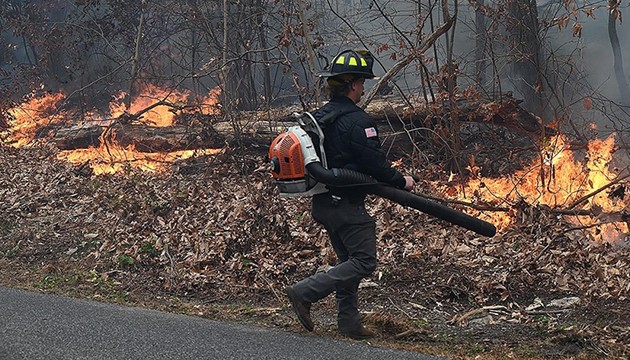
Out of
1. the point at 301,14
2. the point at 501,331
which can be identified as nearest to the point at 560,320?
the point at 501,331

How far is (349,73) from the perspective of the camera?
5203mm

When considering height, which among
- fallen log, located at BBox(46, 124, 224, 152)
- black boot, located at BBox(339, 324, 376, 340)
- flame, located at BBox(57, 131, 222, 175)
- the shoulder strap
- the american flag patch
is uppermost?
fallen log, located at BBox(46, 124, 224, 152)

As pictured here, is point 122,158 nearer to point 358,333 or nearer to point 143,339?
point 143,339

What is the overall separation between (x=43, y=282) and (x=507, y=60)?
6839 mm

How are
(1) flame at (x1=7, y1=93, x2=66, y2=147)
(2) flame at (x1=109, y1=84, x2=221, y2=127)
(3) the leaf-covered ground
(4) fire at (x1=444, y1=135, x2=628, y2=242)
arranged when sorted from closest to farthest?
(3) the leaf-covered ground → (4) fire at (x1=444, y1=135, x2=628, y2=242) → (2) flame at (x1=109, y1=84, x2=221, y2=127) → (1) flame at (x1=7, y1=93, x2=66, y2=147)

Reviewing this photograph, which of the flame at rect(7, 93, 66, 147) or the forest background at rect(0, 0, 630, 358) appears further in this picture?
the flame at rect(7, 93, 66, 147)

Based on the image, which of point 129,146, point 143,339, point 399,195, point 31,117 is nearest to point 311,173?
point 399,195

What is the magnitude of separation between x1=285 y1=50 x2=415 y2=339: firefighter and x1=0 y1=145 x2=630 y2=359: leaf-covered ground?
36 centimetres

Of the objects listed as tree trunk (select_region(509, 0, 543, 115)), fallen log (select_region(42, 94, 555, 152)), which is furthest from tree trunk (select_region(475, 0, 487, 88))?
fallen log (select_region(42, 94, 555, 152))

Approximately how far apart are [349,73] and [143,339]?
2470 mm

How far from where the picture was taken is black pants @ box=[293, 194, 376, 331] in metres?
5.23

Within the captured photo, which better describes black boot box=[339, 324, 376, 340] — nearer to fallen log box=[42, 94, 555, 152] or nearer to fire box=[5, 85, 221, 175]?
fallen log box=[42, 94, 555, 152]

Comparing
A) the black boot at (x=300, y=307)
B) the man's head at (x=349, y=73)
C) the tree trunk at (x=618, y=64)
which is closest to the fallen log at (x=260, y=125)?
the tree trunk at (x=618, y=64)

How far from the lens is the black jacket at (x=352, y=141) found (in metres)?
5.12
